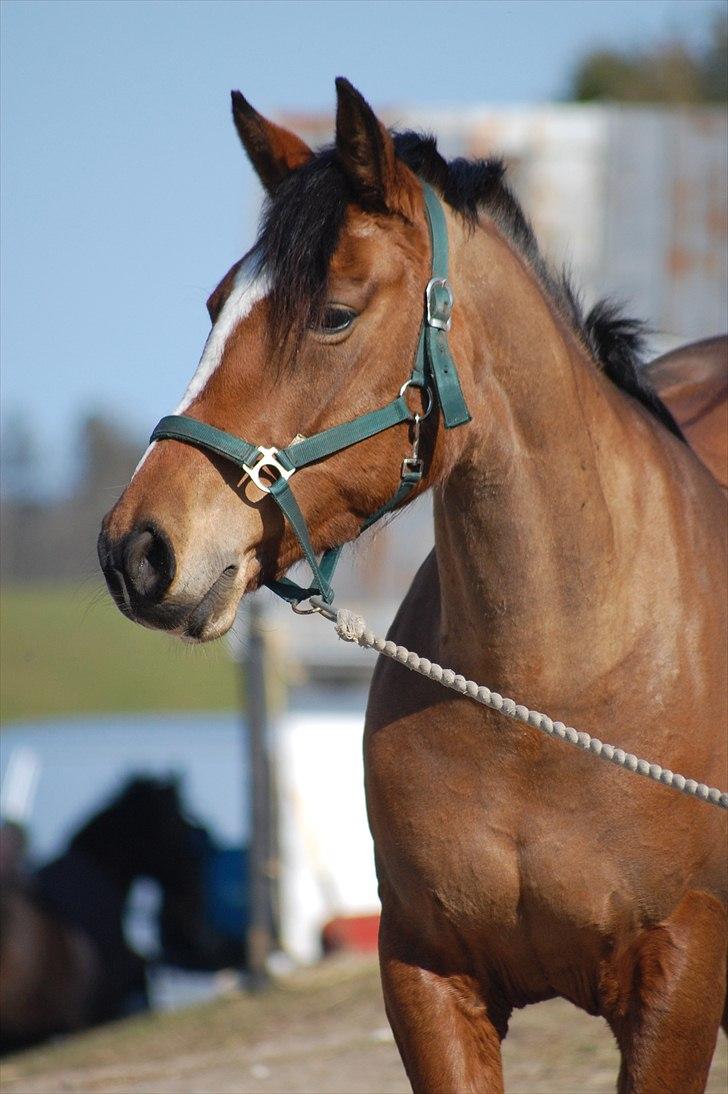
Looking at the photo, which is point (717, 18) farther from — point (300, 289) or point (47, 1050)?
point (300, 289)

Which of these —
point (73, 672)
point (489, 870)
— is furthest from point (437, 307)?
point (73, 672)

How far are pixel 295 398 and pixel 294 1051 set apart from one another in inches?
165

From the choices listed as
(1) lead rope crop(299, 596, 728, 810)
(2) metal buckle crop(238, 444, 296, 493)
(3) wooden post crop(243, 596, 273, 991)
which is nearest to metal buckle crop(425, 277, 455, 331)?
(2) metal buckle crop(238, 444, 296, 493)

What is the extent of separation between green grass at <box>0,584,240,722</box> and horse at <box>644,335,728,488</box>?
1893 cm

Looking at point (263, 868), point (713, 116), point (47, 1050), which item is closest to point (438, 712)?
point (47, 1050)

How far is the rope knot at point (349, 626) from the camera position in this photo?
248 centimetres

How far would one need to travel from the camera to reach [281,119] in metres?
10.2

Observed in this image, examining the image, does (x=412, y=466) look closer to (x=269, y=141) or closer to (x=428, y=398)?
(x=428, y=398)

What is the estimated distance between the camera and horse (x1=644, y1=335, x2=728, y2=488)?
331 centimetres

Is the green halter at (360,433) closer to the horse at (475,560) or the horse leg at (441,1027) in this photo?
the horse at (475,560)

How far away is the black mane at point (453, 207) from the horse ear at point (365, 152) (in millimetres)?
36

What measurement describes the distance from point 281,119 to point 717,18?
1478 centimetres

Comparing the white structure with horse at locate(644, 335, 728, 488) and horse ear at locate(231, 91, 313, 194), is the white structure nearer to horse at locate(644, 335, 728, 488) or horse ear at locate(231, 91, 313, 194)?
horse at locate(644, 335, 728, 488)

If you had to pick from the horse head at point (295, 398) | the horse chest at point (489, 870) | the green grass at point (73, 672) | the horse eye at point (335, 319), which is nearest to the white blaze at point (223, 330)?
the horse head at point (295, 398)
